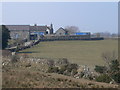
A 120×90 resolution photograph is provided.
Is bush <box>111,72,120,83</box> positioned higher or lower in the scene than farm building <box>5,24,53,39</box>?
lower

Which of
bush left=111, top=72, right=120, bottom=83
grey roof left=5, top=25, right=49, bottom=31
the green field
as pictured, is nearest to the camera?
bush left=111, top=72, right=120, bottom=83

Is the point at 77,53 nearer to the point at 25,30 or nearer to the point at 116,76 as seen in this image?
the point at 116,76

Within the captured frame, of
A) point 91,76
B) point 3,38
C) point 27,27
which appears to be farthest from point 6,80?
point 27,27

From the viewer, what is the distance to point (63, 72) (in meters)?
24.0

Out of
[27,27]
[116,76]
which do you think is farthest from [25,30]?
[116,76]

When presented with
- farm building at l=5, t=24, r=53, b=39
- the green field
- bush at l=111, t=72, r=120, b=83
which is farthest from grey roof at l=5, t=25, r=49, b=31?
bush at l=111, t=72, r=120, b=83

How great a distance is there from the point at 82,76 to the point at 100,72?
194 cm

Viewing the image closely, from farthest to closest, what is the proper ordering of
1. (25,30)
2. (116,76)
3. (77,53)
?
1. (25,30)
2. (77,53)
3. (116,76)

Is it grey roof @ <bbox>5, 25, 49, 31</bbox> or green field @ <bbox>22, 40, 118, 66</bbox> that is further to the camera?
grey roof @ <bbox>5, 25, 49, 31</bbox>

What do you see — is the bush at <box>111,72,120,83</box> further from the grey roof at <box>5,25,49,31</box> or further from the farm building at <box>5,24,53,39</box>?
the grey roof at <box>5,25,49,31</box>

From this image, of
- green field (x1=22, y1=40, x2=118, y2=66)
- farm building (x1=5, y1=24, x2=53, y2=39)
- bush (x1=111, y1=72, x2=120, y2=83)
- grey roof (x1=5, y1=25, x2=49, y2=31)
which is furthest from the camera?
grey roof (x1=5, y1=25, x2=49, y2=31)

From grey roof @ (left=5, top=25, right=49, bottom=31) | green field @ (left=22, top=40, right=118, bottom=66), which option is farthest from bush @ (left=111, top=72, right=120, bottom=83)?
grey roof @ (left=5, top=25, right=49, bottom=31)

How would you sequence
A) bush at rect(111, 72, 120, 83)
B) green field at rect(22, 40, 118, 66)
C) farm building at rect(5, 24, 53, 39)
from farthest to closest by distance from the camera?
1. farm building at rect(5, 24, 53, 39)
2. green field at rect(22, 40, 118, 66)
3. bush at rect(111, 72, 120, 83)

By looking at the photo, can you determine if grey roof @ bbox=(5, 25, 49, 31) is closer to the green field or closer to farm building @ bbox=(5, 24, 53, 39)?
farm building @ bbox=(5, 24, 53, 39)
